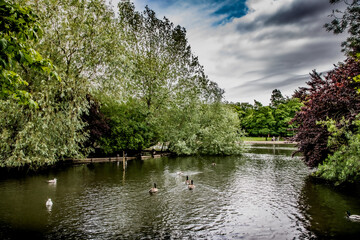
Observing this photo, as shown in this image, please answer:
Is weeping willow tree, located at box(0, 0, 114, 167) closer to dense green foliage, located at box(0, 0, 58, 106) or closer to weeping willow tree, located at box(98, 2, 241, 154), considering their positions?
dense green foliage, located at box(0, 0, 58, 106)

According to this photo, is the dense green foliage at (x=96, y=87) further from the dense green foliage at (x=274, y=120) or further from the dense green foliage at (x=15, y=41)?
the dense green foliage at (x=274, y=120)

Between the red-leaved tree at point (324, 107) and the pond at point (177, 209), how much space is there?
3.23m

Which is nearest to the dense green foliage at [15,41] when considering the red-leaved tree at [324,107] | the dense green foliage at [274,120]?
the red-leaved tree at [324,107]

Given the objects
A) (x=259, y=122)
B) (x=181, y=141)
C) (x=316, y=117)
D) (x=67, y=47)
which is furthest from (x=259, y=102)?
(x=67, y=47)

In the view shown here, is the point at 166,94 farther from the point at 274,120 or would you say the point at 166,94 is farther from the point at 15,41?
the point at 274,120

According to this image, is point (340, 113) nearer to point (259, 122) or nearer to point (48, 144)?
Result: point (48, 144)

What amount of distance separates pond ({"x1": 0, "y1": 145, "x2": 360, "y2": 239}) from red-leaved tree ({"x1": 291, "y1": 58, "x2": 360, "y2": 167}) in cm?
323

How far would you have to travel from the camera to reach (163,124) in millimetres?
44281

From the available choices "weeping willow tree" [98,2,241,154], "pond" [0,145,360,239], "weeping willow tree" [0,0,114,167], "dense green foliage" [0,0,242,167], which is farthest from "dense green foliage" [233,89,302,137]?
"weeping willow tree" [0,0,114,167]

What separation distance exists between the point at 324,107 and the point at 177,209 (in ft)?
46.5

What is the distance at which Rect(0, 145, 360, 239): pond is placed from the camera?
11008 millimetres

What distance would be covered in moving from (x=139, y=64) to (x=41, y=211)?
29.9m

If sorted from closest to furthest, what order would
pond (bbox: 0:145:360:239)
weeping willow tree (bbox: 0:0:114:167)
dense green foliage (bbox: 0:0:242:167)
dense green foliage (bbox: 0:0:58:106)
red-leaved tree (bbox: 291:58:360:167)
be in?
1. dense green foliage (bbox: 0:0:58:106)
2. dense green foliage (bbox: 0:0:242:167)
3. pond (bbox: 0:145:360:239)
4. weeping willow tree (bbox: 0:0:114:167)
5. red-leaved tree (bbox: 291:58:360:167)

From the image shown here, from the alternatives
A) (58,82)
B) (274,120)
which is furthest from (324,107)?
(274,120)
